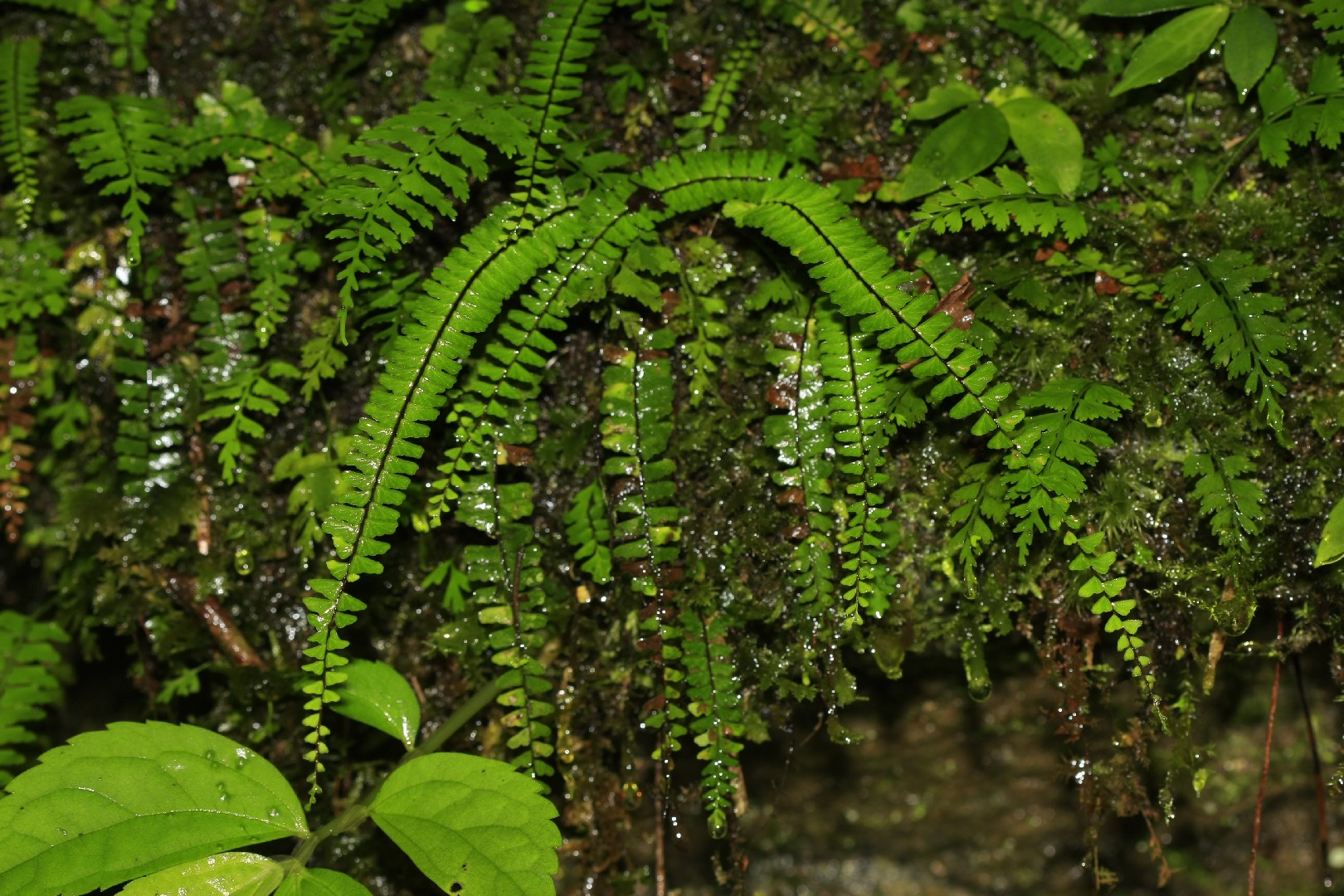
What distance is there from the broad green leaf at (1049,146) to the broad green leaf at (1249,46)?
425 mm

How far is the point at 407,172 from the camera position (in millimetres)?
2463

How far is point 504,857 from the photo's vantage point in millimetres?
2213

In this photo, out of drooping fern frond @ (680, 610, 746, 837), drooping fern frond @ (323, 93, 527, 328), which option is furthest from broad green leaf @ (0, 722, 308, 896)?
drooping fern frond @ (323, 93, 527, 328)

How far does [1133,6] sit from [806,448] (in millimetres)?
1527

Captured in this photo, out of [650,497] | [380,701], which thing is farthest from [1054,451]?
[380,701]

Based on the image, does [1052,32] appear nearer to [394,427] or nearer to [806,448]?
[806,448]

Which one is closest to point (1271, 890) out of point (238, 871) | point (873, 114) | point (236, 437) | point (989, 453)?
point (989, 453)

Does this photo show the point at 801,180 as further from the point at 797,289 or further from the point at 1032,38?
the point at 1032,38

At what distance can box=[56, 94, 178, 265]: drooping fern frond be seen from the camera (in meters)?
2.82

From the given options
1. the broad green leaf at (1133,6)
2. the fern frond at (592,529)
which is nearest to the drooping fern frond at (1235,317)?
the broad green leaf at (1133,6)

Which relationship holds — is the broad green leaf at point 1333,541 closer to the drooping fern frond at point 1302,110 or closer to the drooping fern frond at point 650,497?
the drooping fern frond at point 1302,110

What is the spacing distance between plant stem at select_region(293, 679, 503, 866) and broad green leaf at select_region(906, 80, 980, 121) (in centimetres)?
202

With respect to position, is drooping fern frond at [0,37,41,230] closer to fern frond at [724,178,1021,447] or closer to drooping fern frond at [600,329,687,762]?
drooping fern frond at [600,329,687,762]

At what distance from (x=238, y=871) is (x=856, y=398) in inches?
73.2
